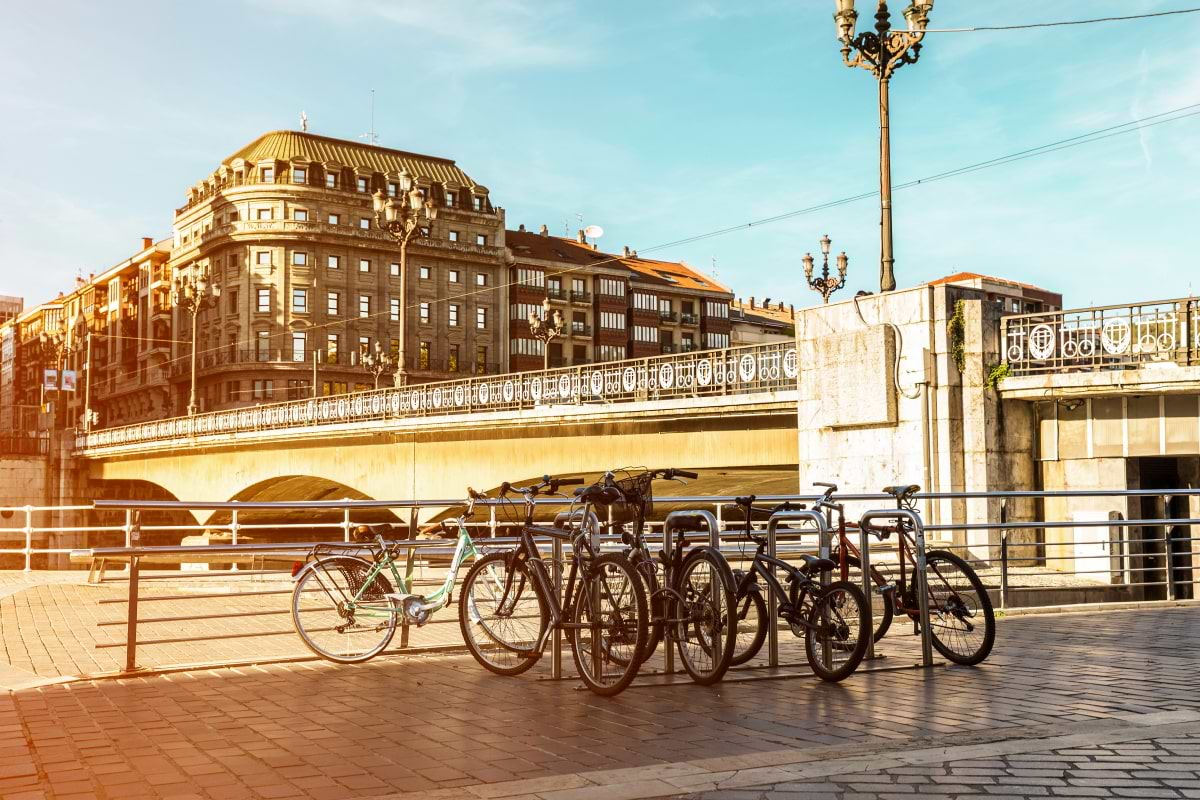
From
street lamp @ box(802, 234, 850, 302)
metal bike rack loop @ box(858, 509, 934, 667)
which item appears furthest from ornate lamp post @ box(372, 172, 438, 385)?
metal bike rack loop @ box(858, 509, 934, 667)

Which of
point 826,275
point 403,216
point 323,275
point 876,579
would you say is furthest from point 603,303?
point 876,579

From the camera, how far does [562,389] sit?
26.7 m

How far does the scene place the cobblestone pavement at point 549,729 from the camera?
501cm

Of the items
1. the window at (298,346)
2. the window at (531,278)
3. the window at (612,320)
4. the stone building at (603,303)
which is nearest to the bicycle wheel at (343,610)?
the window at (298,346)

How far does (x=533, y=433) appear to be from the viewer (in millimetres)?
28188

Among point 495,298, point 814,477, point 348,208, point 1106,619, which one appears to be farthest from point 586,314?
point 1106,619

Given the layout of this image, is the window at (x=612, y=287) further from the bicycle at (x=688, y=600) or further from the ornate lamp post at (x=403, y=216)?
the bicycle at (x=688, y=600)

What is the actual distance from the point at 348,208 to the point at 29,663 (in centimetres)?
8321

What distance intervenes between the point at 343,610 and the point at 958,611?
421 centimetres

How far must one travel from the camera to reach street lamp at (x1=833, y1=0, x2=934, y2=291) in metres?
17.4

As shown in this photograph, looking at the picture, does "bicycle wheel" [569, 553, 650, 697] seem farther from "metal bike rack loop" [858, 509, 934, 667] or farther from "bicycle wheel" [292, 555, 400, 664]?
"metal bike rack loop" [858, 509, 934, 667]

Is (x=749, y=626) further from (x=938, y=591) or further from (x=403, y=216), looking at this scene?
(x=403, y=216)

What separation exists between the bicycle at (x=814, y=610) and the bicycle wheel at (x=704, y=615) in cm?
25

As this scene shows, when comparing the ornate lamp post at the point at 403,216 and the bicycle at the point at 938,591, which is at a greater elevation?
the ornate lamp post at the point at 403,216
